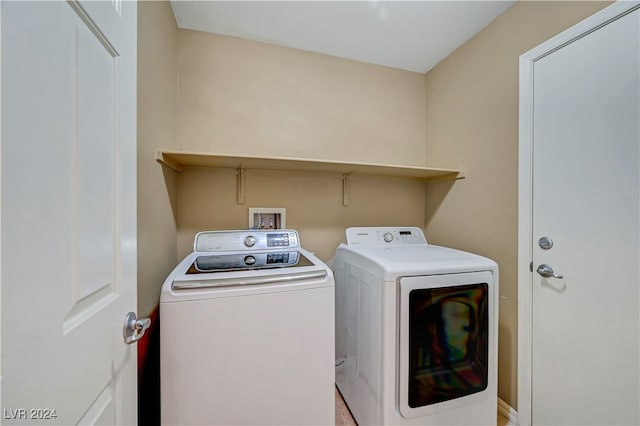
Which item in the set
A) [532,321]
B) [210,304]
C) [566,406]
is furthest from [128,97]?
Result: [566,406]

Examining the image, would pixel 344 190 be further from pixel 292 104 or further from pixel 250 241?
pixel 250 241

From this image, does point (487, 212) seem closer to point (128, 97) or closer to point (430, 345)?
point (430, 345)

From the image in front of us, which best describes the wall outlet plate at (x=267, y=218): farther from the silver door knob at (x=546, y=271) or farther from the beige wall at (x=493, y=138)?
the silver door knob at (x=546, y=271)

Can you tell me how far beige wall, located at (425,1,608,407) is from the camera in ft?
4.87

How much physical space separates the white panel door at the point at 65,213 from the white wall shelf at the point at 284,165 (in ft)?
2.50

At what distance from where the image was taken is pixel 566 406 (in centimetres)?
129

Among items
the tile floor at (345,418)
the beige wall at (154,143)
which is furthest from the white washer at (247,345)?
the tile floor at (345,418)

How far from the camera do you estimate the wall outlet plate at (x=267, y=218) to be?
6.36 ft

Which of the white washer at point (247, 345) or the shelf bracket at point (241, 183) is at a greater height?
the shelf bracket at point (241, 183)

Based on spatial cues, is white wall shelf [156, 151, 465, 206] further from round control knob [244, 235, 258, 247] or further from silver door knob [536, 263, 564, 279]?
silver door knob [536, 263, 564, 279]

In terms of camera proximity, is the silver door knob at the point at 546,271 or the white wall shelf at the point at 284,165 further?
the white wall shelf at the point at 284,165

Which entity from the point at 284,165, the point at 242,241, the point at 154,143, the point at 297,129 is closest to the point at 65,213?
the point at 154,143

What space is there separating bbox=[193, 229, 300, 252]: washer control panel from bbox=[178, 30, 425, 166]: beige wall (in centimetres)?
68

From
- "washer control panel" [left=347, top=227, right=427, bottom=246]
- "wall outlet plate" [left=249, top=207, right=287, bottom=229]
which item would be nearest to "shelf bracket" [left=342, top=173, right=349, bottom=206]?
"washer control panel" [left=347, top=227, right=427, bottom=246]
